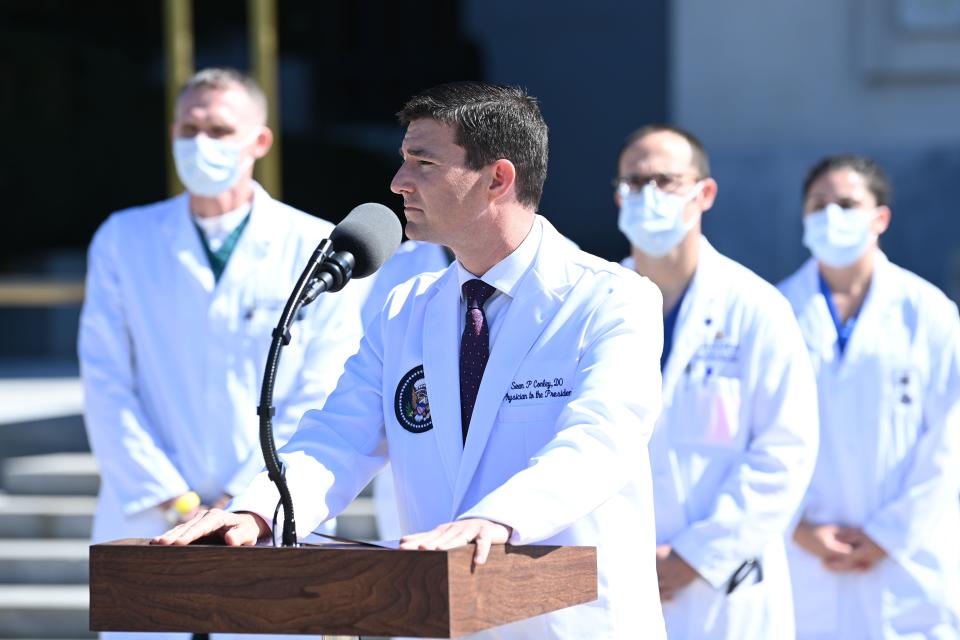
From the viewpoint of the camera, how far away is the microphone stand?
2604 millimetres

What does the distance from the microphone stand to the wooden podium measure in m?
0.20

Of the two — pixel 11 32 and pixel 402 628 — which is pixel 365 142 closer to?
pixel 11 32

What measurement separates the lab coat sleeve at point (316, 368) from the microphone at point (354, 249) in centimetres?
193

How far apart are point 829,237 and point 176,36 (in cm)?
720

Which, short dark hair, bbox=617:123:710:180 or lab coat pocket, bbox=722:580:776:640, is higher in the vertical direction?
short dark hair, bbox=617:123:710:180

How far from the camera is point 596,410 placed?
2889 millimetres

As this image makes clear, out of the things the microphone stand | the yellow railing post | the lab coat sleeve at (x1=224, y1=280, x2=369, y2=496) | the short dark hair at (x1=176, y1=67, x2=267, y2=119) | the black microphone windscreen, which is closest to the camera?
the microphone stand

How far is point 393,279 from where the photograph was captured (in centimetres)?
542

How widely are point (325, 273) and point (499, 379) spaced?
0.47 m

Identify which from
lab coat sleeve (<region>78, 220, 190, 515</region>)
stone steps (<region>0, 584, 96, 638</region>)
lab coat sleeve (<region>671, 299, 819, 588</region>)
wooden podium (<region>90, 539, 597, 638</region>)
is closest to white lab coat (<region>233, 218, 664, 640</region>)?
wooden podium (<region>90, 539, 597, 638</region>)

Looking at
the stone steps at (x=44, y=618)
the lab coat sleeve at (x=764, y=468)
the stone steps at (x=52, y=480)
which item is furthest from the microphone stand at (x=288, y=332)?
the stone steps at (x=52, y=480)

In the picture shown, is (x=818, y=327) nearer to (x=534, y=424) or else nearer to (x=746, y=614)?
(x=746, y=614)

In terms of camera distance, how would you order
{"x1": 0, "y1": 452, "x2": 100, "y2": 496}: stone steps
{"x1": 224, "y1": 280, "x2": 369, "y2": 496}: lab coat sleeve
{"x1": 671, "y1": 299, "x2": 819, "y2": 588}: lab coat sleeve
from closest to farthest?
{"x1": 671, "y1": 299, "x2": 819, "y2": 588}: lab coat sleeve
{"x1": 224, "y1": 280, "x2": 369, "y2": 496}: lab coat sleeve
{"x1": 0, "y1": 452, "x2": 100, "y2": 496}: stone steps

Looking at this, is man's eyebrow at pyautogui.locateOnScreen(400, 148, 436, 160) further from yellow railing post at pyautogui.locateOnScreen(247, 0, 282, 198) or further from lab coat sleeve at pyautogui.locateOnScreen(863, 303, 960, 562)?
yellow railing post at pyautogui.locateOnScreen(247, 0, 282, 198)
